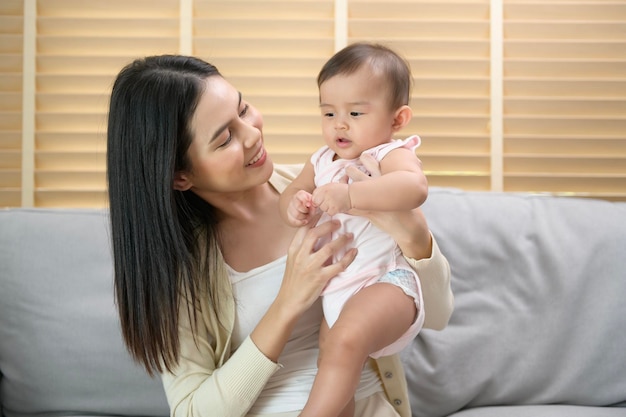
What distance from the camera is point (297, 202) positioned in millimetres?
1454

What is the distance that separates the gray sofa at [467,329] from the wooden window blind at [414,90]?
0.71 meters

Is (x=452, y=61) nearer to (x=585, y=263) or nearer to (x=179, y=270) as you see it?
(x=585, y=263)

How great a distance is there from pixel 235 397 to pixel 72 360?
27.9 inches

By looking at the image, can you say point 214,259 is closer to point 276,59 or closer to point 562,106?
point 276,59

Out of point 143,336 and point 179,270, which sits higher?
point 179,270

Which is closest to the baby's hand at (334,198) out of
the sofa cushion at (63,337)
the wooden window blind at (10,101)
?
the sofa cushion at (63,337)

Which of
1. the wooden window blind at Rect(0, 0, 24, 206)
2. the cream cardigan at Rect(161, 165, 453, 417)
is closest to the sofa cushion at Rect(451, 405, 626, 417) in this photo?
the cream cardigan at Rect(161, 165, 453, 417)

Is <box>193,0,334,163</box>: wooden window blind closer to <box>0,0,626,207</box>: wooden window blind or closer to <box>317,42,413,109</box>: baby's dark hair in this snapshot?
<box>0,0,626,207</box>: wooden window blind

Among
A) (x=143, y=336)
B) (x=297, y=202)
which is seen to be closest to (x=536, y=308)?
(x=297, y=202)

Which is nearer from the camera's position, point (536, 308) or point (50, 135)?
point (536, 308)

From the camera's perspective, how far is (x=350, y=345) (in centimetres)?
133

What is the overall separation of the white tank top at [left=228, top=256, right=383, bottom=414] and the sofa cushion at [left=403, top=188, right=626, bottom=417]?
1.49ft

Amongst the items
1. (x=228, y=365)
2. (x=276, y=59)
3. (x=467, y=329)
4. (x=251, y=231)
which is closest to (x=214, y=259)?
(x=251, y=231)

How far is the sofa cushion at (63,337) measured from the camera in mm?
2025
